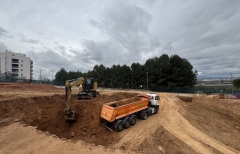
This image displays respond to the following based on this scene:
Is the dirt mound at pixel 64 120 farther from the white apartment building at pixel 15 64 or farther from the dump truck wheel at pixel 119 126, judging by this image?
the white apartment building at pixel 15 64

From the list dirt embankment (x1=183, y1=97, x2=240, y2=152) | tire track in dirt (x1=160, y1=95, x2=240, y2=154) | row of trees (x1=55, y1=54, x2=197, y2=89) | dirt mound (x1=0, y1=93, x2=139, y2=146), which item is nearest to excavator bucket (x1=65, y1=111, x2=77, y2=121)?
dirt mound (x1=0, y1=93, x2=139, y2=146)

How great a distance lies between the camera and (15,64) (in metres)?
98.3

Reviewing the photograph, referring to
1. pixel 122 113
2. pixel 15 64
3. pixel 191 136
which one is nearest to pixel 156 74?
pixel 191 136

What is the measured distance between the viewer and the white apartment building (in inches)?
3698

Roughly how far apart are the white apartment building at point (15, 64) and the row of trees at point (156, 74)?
61.2 metres

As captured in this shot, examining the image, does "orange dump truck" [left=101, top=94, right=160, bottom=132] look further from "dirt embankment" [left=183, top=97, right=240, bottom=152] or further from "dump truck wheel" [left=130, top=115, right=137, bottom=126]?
"dirt embankment" [left=183, top=97, right=240, bottom=152]

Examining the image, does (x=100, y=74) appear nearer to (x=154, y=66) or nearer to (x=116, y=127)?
(x=154, y=66)

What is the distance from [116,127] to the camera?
12297mm

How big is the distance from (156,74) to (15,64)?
87.7 metres

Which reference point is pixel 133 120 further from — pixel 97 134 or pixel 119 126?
pixel 97 134

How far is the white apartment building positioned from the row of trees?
2408 inches

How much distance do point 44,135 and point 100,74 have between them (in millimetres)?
68251

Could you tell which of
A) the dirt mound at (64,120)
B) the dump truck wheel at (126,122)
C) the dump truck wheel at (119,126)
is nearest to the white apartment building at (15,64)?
the dirt mound at (64,120)

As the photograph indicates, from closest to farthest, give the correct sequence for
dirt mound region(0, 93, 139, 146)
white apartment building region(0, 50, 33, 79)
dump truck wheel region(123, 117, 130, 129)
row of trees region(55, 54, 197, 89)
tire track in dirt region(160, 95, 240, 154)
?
1. tire track in dirt region(160, 95, 240, 154)
2. dirt mound region(0, 93, 139, 146)
3. dump truck wheel region(123, 117, 130, 129)
4. row of trees region(55, 54, 197, 89)
5. white apartment building region(0, 50, 33, 79)
